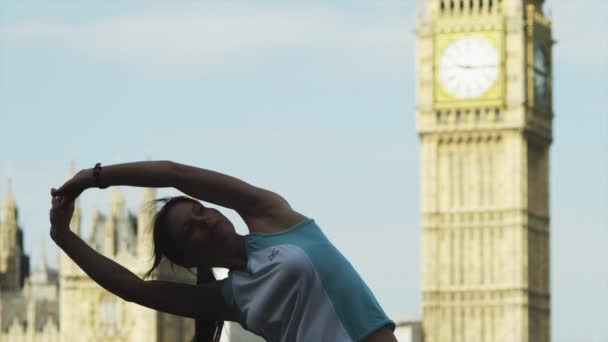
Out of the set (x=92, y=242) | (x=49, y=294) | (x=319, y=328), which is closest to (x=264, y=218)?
(x=319, y=328)

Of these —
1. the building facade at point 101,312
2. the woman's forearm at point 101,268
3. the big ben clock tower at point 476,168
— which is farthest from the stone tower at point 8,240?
the woman's forearm at point 101,268

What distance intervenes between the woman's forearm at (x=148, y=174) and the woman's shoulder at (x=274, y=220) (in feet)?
0.65

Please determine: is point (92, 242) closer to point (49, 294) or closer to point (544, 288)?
point (49, 294)

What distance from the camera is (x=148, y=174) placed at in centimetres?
461

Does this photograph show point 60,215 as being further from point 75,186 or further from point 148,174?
point 148,174

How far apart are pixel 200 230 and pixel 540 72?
7838 centimetres

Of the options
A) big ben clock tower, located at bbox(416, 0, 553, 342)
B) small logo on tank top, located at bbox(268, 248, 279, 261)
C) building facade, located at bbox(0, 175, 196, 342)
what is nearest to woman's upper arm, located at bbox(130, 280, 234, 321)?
small logo on tank top, located at bbox(268, 248, 279, 261)

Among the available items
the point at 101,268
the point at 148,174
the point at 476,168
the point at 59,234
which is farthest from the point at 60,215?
the point at 476,168

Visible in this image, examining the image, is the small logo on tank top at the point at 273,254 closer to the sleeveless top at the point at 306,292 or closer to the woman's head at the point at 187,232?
the sleeveless top at the point at 306,292

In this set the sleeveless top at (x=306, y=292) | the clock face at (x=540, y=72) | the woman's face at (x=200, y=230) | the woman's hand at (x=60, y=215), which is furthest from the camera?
the clock face at (x=540, y=72)

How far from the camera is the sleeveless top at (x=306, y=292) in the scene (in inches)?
179

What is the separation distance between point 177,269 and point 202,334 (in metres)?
0.26

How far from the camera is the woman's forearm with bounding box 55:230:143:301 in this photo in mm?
4844

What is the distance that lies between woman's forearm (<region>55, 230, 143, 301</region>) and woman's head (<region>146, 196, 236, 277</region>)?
0.43 ft
